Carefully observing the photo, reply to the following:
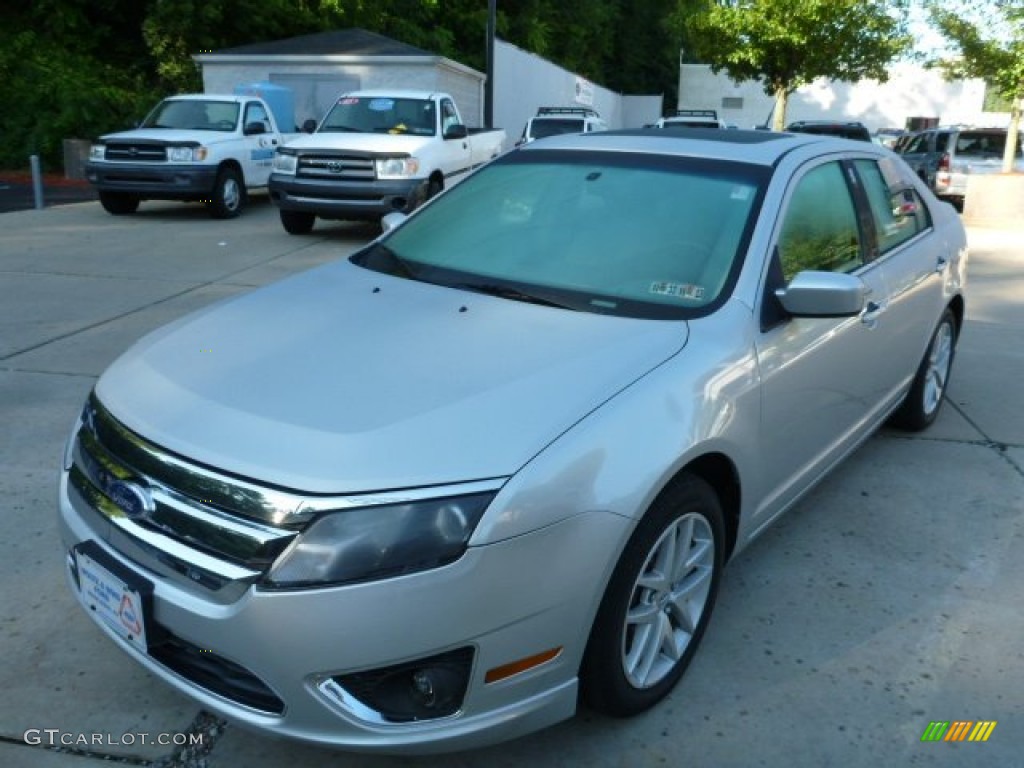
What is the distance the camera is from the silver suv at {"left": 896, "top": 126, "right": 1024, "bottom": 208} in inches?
685

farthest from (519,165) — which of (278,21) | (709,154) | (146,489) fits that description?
(278,21)

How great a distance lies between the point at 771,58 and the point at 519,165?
27.9m

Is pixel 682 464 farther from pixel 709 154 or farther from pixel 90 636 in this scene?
pixel 90 636

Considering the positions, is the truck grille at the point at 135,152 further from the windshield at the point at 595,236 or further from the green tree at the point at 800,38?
the green tree at the point at 800,38

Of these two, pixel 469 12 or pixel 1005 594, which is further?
pixel 469 12

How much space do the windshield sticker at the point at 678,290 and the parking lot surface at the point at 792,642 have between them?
1.09 m

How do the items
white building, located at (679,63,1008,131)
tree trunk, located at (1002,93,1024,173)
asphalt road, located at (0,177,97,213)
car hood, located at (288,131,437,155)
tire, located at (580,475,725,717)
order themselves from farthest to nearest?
white building, located at (679,63,1008,131)
tree trunk, located at (1002,93,1024,173)
asphalt road, located at (0,177,97,213)
car hood, located at (288,131,437,155)
tire, located at (580,475,725,717)

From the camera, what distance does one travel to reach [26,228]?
37.5 feet

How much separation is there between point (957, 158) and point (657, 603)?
17.8 metres

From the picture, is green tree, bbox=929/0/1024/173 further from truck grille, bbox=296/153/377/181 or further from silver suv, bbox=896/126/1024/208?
truck grille, bbox=296/153/377/181

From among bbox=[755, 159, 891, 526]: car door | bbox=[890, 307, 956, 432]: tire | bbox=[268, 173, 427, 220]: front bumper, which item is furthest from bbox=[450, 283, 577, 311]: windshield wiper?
bbox=[268, 173, 427, 220]: front bumper

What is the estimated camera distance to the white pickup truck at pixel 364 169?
11.1 metres

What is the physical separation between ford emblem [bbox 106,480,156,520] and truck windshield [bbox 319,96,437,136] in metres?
10.3

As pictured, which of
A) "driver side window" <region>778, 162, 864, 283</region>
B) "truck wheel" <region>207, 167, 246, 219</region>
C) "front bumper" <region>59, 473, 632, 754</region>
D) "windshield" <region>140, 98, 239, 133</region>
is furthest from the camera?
"windshield" <region>140, 98, 239, 133</region>
